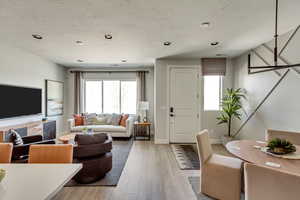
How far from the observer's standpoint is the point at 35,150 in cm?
175

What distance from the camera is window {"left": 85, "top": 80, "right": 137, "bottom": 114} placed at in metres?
6.76

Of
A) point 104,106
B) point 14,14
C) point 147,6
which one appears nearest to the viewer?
point 147,6

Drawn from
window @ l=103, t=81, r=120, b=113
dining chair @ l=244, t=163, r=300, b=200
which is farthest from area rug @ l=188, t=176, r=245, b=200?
window @ l=103, t=81, r=120, b=113

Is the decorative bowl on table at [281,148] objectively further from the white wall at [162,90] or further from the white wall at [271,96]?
the white wall at [162,90]

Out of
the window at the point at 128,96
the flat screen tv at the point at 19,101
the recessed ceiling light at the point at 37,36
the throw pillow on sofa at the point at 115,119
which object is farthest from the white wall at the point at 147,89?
the recessed ceiling light at the point at 37,36

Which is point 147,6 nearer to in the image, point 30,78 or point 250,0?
point 250,0

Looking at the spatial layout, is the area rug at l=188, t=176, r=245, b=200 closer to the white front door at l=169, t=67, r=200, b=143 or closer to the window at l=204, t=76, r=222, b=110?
the white front door at l=169, t=67, r=200, b=143

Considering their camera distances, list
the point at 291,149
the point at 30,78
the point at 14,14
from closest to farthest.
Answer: the point at 291,149, the point at 14,14, the point at 30,78

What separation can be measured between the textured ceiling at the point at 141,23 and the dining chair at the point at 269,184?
2.01m

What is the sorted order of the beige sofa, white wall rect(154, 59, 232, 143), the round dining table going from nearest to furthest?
the round dining table
white wall rect(154, 59, 232, 143)
the beige sofa

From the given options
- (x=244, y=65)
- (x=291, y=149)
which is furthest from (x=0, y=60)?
(x=244, y=65)

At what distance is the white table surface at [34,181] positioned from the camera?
1.04 meters

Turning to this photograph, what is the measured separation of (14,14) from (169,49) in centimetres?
305

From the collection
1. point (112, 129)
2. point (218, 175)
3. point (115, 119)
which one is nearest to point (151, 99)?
point (115, 119)
